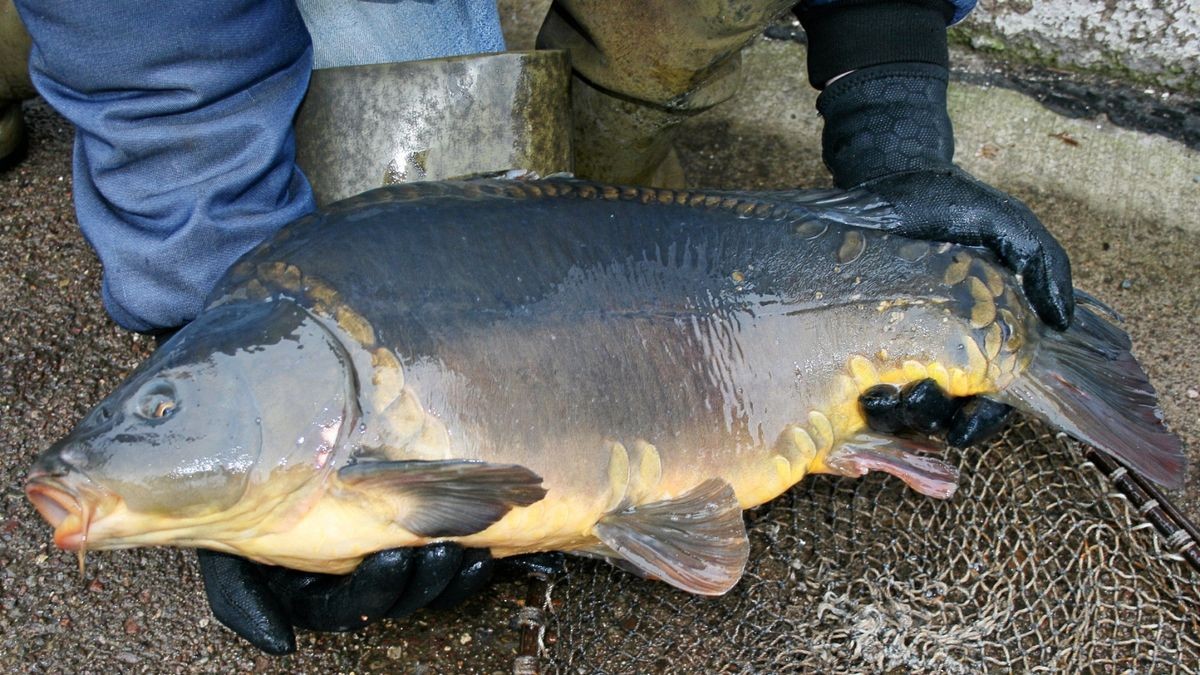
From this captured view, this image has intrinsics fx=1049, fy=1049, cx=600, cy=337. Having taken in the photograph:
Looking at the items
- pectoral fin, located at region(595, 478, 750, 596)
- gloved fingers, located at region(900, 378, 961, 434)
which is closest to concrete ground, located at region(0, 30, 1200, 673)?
pectoral fin, located at region(595, 478, 750, 596)

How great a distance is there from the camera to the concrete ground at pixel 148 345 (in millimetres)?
2182

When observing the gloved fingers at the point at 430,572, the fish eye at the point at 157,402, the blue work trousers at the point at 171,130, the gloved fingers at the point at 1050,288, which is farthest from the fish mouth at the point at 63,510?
the gloved fingers at the point at 1050,288

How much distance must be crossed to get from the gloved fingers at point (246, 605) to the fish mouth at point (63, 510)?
343 mm

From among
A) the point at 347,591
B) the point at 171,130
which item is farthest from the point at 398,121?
the point at 347,591

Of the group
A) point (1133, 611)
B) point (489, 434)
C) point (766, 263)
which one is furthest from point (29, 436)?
point (1133, 611)

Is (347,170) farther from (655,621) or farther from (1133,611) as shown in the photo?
(1133,611)

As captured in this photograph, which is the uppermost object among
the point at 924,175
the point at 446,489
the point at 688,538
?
the point at 924,175

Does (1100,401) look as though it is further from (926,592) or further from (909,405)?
(926,592)

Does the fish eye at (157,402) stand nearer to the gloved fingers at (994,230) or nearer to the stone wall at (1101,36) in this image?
the gloved fingers at (994,230)

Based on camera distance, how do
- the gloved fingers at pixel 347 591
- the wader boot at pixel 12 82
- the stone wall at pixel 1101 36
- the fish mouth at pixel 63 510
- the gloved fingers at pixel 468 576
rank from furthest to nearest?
the stone wall at pixel 1101 36, the wader boot at pixel 12 82, the gloved fingers at pixel 468 576, the gloved fingers at pixel 347 591, the fish mouth at pixel 63 510

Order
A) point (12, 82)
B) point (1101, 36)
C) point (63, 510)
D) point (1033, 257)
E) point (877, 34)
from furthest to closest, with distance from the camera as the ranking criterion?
point (1101, 36)
point (12, 82)
point (877, 34)
point (1033, 257)
point (63, 510)

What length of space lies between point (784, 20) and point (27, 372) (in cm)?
287

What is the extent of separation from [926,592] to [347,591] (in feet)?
3.97

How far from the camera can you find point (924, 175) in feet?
7.75
